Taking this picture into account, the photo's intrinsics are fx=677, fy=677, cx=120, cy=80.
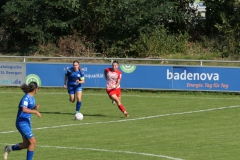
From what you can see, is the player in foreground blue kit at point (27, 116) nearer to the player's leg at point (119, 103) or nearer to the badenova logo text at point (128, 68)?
the player's leg at point (119, 103)

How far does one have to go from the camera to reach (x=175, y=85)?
3159cm

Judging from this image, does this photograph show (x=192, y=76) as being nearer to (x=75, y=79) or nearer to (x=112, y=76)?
(x=112, y=76)

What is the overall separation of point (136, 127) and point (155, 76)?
1113 centimetres

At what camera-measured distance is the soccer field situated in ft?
52.4

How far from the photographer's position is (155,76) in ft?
104

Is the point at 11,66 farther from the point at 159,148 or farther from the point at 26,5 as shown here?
the point at 159,148

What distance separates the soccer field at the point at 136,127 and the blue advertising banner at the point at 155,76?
1.54 feet

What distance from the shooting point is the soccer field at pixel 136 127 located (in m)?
16.0

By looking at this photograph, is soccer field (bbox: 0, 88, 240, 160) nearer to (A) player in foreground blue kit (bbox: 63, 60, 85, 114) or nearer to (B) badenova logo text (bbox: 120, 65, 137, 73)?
(A) player in foreground blue kit (bbox: 63, 60, 85, 114)

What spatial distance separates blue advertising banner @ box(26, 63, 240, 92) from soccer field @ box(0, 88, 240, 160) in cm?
47

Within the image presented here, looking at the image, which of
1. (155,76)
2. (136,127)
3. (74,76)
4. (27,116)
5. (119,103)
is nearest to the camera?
(27,116)

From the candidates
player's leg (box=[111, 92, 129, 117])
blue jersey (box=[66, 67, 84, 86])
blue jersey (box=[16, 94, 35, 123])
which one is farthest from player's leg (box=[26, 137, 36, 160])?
blue jersey (box=[66, 67, 84, 86])

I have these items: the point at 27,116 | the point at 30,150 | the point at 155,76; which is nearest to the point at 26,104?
the point at 27,116

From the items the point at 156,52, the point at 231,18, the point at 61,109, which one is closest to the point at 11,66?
the point at 61,109
